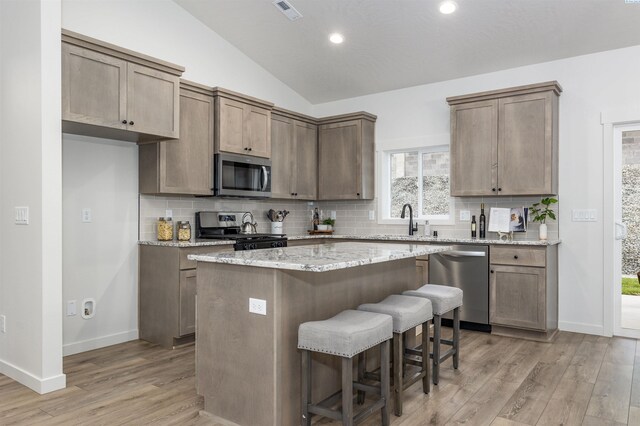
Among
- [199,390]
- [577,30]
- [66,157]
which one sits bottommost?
[199,390]

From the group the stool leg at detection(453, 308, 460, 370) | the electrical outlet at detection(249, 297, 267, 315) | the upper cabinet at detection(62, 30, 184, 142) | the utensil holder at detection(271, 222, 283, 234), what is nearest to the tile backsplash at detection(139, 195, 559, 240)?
the utensil holder at detection(271, 222, 283, 234)

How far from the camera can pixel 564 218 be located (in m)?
4.48

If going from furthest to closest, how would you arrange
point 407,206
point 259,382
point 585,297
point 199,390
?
→ point 407,206 → point 585,297 → point 199,390 → point 259,382

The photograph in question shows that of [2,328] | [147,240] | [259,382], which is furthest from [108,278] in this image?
[259,382]

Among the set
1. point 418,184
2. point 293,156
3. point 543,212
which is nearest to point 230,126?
point 293,156

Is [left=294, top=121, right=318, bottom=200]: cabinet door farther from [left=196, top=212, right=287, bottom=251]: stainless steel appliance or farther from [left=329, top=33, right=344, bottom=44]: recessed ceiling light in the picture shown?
[left=329, top=33, right=344, bottom=44]: recessed ceiling light

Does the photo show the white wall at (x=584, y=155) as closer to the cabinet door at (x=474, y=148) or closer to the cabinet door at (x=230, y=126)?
the cabinet door at (x=474, y=148)

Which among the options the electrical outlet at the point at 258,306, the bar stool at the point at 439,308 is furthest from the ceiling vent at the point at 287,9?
the electrical outlet at the point at 258,306

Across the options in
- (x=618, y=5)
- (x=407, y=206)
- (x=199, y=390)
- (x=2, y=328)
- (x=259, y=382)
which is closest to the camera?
(x=259, y=382)

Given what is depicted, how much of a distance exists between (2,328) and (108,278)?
2.85 ft

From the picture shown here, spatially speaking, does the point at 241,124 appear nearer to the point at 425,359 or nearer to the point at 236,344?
the point at 236,344

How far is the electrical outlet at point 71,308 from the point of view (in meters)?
3.77

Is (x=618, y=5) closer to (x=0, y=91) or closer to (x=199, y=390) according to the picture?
(x=199, y=390)

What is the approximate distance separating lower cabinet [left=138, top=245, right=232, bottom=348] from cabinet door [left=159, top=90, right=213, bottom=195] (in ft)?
2.00
